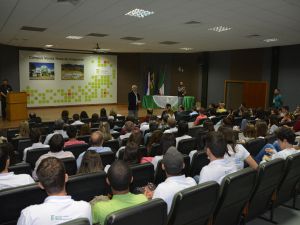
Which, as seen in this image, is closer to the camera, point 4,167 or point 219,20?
point 4,167

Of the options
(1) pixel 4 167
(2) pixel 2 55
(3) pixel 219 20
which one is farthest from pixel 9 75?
(1) pixel 4 167

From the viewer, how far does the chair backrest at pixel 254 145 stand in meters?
4.13

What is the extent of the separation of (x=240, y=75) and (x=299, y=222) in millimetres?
11627

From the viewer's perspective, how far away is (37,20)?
23.0 feet

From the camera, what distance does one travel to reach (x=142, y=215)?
1659 millimetres

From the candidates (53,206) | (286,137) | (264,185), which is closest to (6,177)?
(53,206)

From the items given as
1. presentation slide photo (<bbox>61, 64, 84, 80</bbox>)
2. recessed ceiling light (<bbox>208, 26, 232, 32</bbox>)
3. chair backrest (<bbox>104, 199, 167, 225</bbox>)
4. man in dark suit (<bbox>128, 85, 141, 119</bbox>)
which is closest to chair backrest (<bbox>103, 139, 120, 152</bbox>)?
chair backrest (<bbox>104, 199, 167, 225</bbox>)

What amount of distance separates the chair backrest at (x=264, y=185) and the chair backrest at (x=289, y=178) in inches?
5.1

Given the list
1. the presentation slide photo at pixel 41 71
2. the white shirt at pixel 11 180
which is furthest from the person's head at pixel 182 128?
the presentation slide photo at pixel 41 71

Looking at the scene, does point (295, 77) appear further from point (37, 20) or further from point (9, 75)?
point (9, 75)

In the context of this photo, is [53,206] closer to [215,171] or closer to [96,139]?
[215,171]

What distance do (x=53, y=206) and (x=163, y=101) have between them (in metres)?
13.1

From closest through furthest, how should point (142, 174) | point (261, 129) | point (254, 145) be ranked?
point (142, 174) → point (254, 145) → point (261, 129)

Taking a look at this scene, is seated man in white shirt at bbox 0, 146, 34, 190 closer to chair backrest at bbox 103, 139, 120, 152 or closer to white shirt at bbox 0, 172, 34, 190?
white shirt at bbox 0, 172, 34, 190
